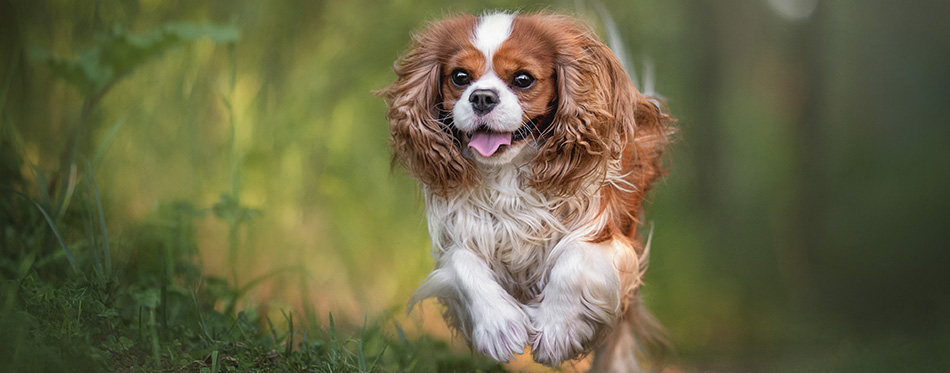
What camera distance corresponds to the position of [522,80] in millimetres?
2049

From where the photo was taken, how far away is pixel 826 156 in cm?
366

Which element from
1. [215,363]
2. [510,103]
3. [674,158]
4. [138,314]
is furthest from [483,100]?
[138,314]

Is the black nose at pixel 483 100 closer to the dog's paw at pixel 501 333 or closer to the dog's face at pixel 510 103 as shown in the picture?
the dog's face at pixel 510 103

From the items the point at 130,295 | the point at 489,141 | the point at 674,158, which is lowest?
the point at 130,295

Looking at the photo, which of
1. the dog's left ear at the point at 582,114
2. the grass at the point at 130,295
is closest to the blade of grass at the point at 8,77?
the grass at the point at 130,295

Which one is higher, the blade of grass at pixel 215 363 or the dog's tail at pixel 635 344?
the blade of grass at pixel 215 363

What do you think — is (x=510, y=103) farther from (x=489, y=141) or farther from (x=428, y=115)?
(x=428, y=115)

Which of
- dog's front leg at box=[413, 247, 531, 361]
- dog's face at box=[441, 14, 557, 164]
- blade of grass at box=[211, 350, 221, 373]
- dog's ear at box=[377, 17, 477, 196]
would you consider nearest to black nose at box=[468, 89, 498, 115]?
dog's face at box=[441, 14, 557, 164]

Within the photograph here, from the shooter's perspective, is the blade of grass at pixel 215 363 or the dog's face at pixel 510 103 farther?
the blade of grass at pixel 215 363

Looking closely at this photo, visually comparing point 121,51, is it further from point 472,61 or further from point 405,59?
point 472,61

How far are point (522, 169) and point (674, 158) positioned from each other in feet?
4.28

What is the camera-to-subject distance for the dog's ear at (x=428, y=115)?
214 cm

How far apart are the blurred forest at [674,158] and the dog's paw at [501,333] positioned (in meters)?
1.12

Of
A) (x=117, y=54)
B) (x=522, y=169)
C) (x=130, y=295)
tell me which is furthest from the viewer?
(x=117, y=54)
